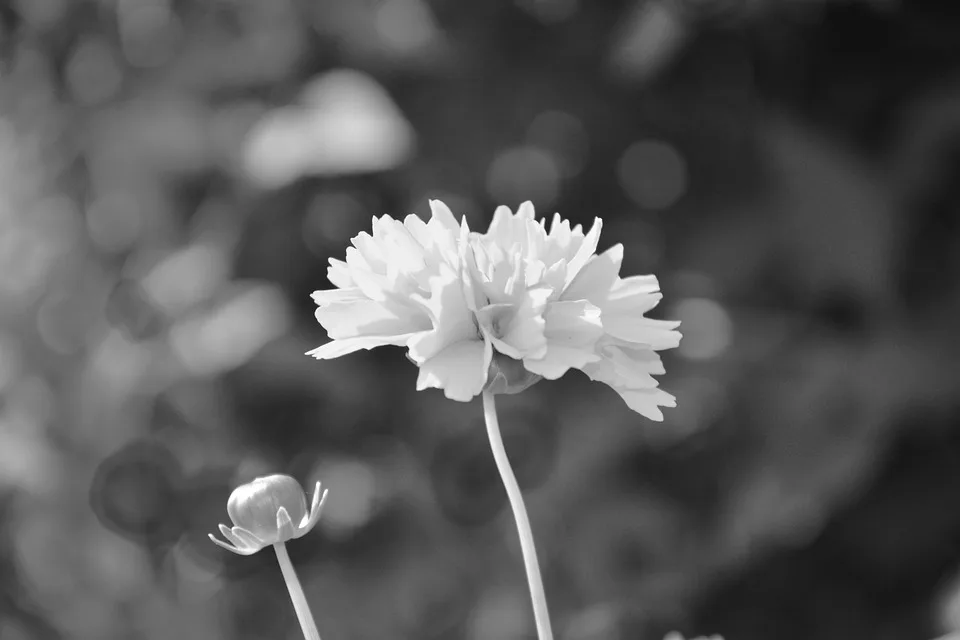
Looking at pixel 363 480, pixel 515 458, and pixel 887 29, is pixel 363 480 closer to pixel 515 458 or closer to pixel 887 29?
pixel 515 458

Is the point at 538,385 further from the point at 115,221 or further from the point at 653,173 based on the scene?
the point at 115,221

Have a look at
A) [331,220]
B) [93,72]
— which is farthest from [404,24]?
[93,72]

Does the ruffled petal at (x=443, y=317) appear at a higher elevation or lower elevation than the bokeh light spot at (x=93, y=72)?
lower

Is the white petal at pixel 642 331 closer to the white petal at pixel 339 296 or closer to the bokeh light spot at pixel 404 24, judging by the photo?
the white petal at pixel 339 296

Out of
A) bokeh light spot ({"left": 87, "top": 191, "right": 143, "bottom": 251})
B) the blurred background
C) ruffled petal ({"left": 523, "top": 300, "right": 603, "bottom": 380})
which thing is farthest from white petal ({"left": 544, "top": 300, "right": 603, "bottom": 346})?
bokeh light spot ({"left": 87, "top": 191, "right": 143, "bottom": 251})

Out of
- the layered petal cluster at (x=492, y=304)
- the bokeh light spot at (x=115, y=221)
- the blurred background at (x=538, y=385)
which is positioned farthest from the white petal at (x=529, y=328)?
the bokeh light spot at (x=115, y=221)

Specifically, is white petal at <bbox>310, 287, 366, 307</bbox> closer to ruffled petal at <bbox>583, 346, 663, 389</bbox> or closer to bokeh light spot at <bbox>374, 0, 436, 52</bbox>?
ruffled petal at <bbox>583, 346, 663, 389</bbox>
